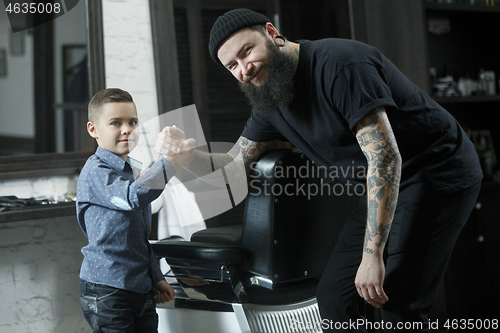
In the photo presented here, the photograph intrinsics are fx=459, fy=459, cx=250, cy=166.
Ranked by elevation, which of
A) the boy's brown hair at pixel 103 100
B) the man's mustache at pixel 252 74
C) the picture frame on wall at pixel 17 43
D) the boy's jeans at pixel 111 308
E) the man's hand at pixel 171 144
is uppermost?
the picture frame on wall at pixel 17 43

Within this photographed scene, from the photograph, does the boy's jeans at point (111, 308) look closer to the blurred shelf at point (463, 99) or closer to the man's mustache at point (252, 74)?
the man's mustache at point (252, 74)

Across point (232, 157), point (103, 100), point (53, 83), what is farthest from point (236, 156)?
point (53, 83)

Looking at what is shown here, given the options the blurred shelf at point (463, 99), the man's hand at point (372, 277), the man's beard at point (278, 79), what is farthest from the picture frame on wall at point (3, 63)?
the blurred shelf at point (463, 99)

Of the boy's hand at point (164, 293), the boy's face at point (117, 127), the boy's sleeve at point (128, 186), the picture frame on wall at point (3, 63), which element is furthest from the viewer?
the picture frame on wall at point (3, 63)

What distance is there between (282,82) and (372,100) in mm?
302

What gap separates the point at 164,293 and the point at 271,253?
0.41 metres

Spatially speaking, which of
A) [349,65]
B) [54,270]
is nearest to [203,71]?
[54,270]

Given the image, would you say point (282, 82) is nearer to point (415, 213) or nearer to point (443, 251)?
point (415, 213)

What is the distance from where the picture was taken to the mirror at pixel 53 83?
7.13 ft

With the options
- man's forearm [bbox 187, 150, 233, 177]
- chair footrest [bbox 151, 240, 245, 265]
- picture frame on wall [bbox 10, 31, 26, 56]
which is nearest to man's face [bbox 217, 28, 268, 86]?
man's forearm [bbox 187, 150, 233, 177]

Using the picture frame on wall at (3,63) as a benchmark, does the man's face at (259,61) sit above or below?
below

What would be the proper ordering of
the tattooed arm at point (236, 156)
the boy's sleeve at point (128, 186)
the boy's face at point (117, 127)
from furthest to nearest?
the tattooed arm at point (236, 156)
the boy's face at point (117, 127)
the boy's sleeve at point (128, 186)

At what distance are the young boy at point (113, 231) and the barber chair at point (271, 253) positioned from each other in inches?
5.6

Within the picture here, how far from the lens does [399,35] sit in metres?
2.55
